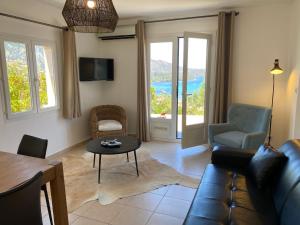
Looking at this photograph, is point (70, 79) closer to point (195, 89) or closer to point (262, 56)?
point (195, 89)

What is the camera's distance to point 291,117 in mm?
3588

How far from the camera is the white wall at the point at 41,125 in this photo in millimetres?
3176

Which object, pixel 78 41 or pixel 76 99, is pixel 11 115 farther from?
pixel 78 41

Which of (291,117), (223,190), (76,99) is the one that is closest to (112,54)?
(76,99)

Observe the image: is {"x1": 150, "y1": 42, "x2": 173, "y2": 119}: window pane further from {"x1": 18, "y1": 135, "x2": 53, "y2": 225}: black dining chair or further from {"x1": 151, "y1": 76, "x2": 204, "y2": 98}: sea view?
{"x1": 18, "y1": 135, "x2": 53, "y2": 225}: black dining chair

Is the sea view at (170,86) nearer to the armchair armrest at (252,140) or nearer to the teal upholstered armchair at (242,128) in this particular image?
the teal upholstered armchair at (242,128)

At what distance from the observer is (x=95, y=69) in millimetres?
4695

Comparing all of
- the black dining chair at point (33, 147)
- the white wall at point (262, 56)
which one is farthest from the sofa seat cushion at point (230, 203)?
the white wall at point (262, 56)

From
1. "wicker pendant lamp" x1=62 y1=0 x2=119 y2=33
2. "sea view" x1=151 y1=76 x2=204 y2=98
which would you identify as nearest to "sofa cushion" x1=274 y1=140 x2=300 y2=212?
"wicker pendant lamp" x1=62 y1=0 x2=119 y2=33

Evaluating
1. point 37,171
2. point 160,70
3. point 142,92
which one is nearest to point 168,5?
point 160,70

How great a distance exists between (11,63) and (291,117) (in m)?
4.19

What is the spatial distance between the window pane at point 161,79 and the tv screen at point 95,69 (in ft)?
3.08

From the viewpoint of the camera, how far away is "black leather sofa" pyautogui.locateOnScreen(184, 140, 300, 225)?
1513mm

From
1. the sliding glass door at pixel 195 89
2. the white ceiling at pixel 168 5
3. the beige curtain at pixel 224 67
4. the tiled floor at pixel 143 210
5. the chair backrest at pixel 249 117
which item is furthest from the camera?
the sliding glass door at pixel 195 89
